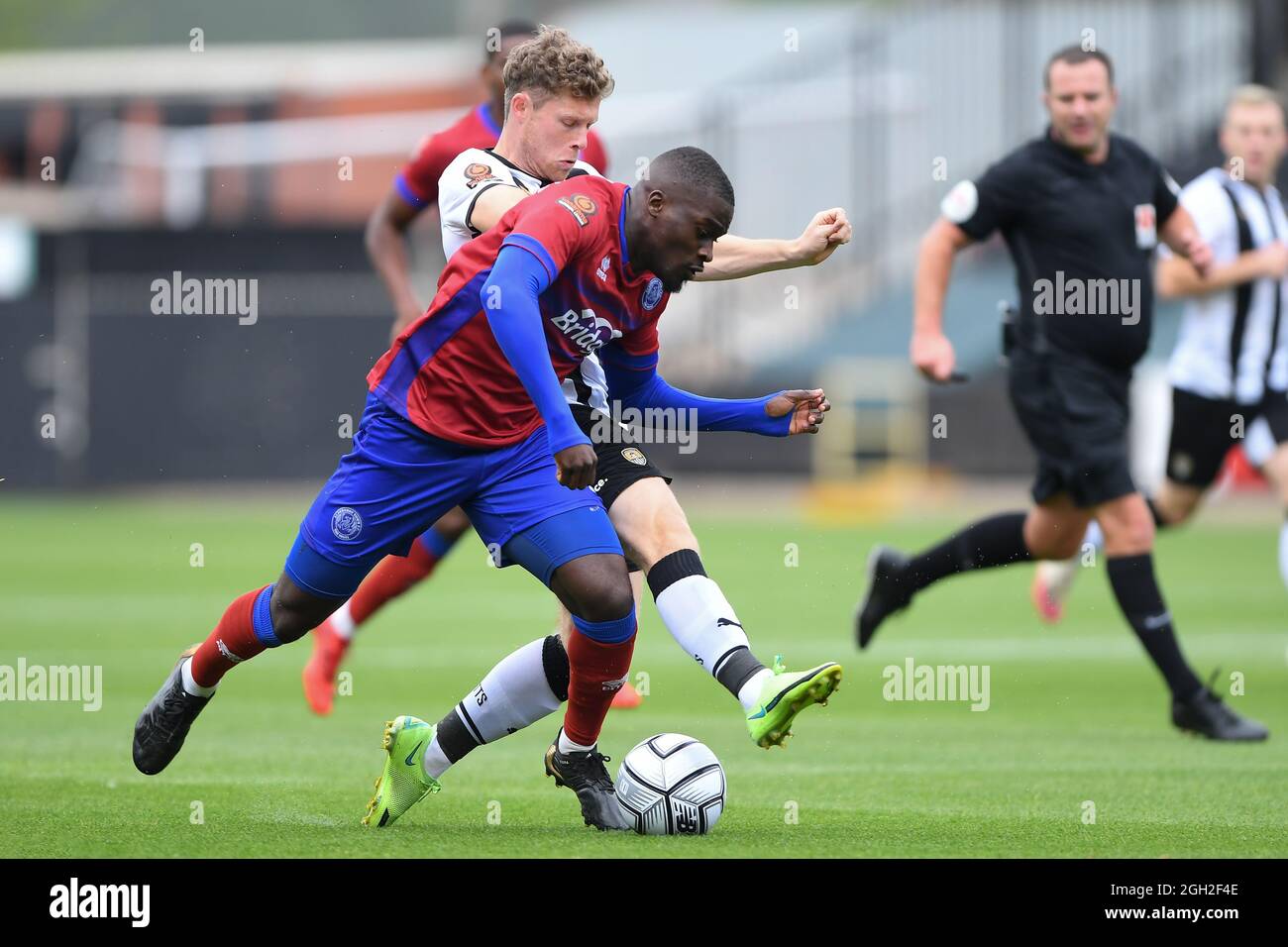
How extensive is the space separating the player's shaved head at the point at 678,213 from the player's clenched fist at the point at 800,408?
0.52 meters

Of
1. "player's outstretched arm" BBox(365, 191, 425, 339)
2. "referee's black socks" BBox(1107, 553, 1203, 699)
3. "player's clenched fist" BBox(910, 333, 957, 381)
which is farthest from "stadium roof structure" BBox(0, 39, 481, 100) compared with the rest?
"referee's black socks" BBox(1107, 553, 1203, 699)

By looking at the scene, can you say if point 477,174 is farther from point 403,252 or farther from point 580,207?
point 403,252

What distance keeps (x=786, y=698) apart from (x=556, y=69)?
73.2 inches

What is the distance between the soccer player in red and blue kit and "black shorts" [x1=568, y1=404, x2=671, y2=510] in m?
0.15

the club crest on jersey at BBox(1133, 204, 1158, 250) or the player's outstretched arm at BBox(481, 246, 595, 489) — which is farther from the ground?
the club crest on jersey at BBox(1133, 204, 1158, 250)

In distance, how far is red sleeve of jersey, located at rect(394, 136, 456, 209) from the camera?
312 inches

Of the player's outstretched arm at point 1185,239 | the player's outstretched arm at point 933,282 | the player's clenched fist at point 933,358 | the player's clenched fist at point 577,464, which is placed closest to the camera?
the player's clenched fist at point 577,464

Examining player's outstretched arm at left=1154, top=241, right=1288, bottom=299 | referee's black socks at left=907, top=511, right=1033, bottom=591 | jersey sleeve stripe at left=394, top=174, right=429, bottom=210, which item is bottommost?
referee's black socks at left=907, top=511, right=1033, bottom=591

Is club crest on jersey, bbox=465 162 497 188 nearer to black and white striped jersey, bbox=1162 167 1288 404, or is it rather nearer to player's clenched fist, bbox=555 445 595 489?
player's clenched fist, bbox=555 445 595 489

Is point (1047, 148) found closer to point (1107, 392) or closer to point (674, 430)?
point (1107, 392)

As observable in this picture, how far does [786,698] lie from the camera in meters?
4.89

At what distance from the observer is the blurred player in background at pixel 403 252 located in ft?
25.4

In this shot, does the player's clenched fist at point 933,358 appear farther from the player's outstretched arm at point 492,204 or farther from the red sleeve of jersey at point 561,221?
the red sleeve of jersey at point 561,221

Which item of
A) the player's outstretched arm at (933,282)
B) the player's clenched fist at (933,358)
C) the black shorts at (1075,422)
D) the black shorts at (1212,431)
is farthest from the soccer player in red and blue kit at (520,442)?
the black shorts at (1212,431)
